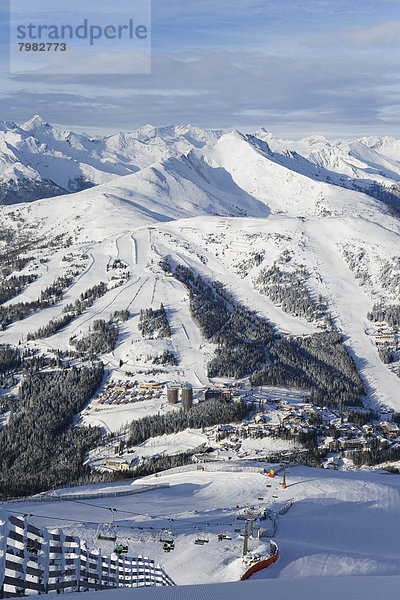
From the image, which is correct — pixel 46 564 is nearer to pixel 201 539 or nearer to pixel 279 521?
pixel 201 539

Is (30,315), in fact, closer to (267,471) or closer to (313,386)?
(313,386)

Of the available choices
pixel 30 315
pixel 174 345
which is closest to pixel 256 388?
pixel 174 345

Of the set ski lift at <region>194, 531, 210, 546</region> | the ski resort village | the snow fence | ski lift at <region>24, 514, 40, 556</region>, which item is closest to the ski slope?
the ski resort village

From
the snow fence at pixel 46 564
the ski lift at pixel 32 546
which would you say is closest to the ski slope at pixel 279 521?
the snow fence at pixel 46 564

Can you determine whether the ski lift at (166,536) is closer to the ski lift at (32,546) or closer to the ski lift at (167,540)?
the ski lift at (167,540)

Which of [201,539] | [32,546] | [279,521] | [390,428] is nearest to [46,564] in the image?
[32,546]
